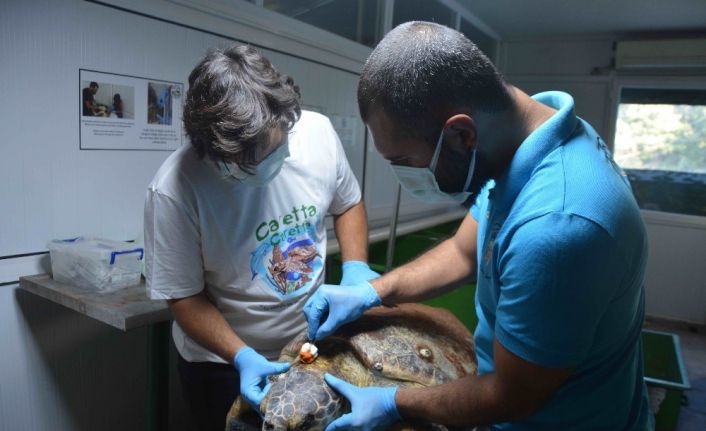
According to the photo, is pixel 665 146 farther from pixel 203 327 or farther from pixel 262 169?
pixel 203 327

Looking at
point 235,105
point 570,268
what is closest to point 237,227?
point 235,105

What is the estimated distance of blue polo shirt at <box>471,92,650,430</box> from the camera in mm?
678

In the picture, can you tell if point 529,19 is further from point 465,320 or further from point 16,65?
point 16,65

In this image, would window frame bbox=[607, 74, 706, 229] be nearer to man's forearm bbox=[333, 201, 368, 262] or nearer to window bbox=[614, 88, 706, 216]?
window bbox=[614, 88, 706, 216]

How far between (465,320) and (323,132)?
1269mm

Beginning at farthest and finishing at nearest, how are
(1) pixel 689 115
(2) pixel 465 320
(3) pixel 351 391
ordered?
(1) pixel 689 115 < (2) pixel 465 320 < (3) pixel 351 391

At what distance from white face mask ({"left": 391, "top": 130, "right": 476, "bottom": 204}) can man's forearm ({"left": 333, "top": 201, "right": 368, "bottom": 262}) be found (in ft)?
1.95

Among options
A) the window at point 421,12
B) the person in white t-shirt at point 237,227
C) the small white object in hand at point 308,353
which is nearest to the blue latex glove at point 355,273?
the person in white t-shirt at point 237,227

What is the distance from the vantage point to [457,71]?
2.54ft

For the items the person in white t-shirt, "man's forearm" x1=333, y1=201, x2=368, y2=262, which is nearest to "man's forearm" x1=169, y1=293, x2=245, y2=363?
the person in white t-shirt

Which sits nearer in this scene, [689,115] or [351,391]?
[351,391]

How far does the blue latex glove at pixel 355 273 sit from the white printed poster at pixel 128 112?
888 mm

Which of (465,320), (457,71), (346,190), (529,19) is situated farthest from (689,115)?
(457,71)

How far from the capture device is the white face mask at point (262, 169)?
1169mm
